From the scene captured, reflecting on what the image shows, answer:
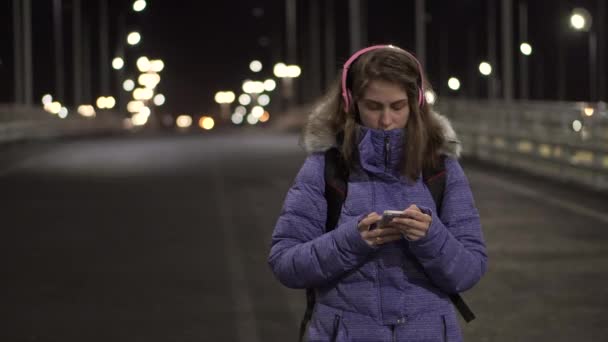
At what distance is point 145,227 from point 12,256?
8.78 feet

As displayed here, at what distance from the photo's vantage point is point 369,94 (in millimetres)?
3631

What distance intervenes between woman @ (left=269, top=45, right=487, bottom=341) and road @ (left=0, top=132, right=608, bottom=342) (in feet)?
15.0

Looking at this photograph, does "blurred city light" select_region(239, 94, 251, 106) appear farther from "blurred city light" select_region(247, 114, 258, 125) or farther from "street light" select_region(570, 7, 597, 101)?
"street light" select_region(570, 7, 597, 101)

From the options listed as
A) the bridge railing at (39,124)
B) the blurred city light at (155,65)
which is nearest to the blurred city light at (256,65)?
the blurred city light at (155,65)

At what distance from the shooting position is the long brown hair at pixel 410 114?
3.61 m

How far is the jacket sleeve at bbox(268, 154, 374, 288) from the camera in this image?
3555mm

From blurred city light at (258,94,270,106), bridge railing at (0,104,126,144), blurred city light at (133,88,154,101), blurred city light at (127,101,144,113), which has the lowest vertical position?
blurred city light at (258,94,270,106)

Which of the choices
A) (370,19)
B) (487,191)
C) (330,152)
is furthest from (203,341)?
(370,19)

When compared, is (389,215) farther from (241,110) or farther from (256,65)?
(241,110)

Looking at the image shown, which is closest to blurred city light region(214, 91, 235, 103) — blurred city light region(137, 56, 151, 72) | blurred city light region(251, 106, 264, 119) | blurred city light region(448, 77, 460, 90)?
blurred city light region(251, 106, 264, 119)

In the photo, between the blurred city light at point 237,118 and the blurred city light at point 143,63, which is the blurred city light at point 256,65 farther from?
the blurred city light at point 237,118

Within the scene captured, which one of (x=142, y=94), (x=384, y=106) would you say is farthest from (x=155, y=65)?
(x=384, y=106)

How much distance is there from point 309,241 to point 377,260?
197mm

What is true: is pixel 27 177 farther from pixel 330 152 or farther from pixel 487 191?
pixel 330 152
